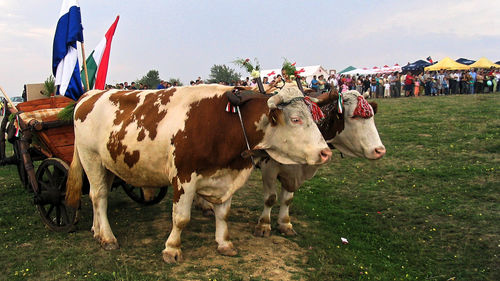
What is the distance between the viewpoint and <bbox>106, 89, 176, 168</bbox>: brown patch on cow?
511cm

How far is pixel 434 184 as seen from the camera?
8.33 metres

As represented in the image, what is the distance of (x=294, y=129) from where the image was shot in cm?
459

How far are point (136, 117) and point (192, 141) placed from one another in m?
1.00

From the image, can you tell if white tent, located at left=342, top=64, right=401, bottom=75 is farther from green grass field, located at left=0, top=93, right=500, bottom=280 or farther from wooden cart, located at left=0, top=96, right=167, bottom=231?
wooden cart, located at left=0, top=96, right=167, bottom=231

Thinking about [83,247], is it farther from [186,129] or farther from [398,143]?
[398,143]

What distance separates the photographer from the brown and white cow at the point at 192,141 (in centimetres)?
462

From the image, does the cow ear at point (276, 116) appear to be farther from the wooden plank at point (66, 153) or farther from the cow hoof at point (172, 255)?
the wooden plank at point (66, 153)

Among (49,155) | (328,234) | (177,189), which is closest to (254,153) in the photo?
(177,189)

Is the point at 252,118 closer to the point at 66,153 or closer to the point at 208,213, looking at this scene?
the point at 208,213

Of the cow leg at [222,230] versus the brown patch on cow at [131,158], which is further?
the cow leg at [222,230]

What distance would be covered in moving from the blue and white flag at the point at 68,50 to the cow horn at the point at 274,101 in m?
4.11

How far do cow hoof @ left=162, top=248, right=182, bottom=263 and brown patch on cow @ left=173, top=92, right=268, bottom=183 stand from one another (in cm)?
94

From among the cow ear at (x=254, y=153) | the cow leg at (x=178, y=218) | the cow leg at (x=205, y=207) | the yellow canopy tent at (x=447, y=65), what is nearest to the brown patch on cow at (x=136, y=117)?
the cow leg at (x=178, y=218)

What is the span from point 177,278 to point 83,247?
177cm
